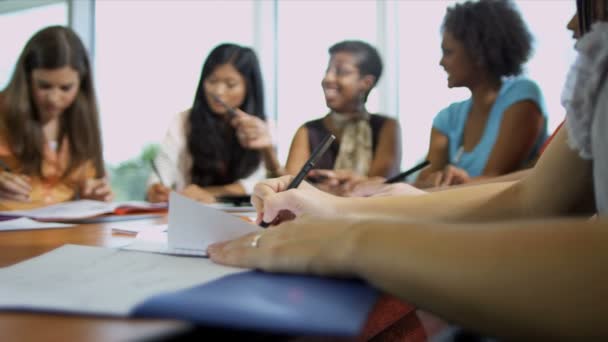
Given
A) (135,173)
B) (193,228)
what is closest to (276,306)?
(193,228)

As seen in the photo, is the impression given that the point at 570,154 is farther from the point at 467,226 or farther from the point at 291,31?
the point at 291,31

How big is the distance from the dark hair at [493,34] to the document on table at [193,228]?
50.5 inches

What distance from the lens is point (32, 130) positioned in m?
1.40

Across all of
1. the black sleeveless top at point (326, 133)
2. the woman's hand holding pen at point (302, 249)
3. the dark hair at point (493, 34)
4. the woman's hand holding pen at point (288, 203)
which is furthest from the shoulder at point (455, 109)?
the woman's hand holding pen at point (302, 249)

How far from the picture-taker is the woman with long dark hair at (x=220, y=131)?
67.1 inches

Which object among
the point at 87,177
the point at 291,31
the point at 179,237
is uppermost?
the point at 291,31

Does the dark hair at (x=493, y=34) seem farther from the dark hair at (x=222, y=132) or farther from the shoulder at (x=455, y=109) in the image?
the dark hair at (x=222, y=132)

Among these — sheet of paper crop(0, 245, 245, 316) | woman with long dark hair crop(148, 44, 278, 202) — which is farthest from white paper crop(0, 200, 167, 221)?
woman with long dark hair crop(148, 44, 278, 202)

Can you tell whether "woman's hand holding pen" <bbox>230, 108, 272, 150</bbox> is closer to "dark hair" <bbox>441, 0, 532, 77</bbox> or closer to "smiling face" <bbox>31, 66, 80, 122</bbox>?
"smiling face" <bbox>31, 66, 80, 122</bbox>

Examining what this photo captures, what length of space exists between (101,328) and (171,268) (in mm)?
113

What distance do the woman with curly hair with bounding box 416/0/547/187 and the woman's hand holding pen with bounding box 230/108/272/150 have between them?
52 cm

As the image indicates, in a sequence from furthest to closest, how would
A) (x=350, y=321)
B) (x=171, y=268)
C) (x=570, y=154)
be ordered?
(x=570, y=154), (x=171, y=268), (x=350, y=321)

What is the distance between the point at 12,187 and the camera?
957 millimetres

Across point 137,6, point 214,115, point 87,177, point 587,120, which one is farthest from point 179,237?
point 137,6
